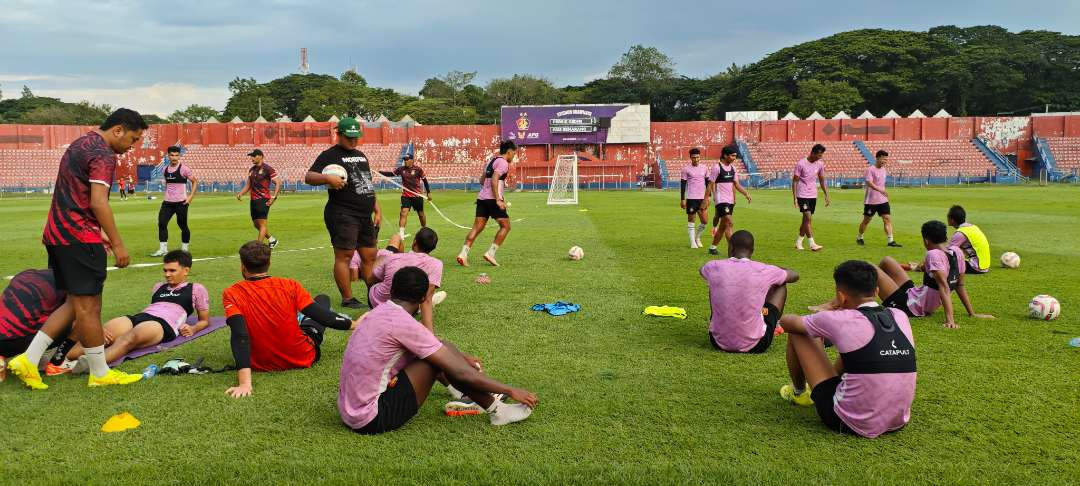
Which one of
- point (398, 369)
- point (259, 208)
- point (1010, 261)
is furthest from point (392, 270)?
point (1010, 261)

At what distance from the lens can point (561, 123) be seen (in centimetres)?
6219

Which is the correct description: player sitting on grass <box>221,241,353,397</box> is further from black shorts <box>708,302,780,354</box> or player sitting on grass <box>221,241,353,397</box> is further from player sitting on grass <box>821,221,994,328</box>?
player sitting on grass <box>821,221,994,328</box>

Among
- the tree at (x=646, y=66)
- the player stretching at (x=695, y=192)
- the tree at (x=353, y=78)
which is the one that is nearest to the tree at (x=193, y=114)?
the tree at (x=353, y=78)

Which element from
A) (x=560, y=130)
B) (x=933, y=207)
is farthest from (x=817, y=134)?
(x=933, y=207)

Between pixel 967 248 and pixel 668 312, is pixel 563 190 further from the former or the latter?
pixel 668 312

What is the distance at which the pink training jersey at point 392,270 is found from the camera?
Result: 269 inches

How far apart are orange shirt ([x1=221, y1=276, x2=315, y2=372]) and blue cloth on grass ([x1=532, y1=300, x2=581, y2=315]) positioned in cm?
288

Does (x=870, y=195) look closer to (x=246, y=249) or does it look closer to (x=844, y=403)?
(x=844, y=403)

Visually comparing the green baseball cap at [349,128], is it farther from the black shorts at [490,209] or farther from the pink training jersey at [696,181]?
the pink training jersey at [696,181]

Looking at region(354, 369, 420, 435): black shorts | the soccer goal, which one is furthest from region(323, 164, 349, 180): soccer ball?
the soccer goal

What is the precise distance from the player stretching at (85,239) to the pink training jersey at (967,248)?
919cm

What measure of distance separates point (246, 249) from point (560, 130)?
5804cm

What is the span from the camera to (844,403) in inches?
157

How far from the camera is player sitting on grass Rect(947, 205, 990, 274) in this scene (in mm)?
9047
